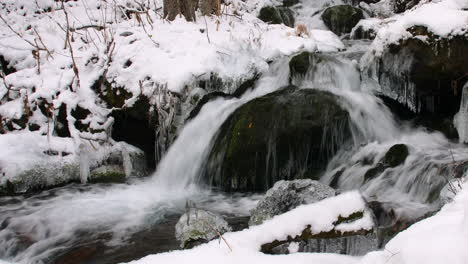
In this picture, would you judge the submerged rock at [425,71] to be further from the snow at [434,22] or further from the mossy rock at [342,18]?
the mossy rock at [342,18]

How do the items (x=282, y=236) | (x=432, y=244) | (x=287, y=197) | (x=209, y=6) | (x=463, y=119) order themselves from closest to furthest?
(x=432, y=244) < (x=282, y=236) < (x=287, y=197) < (x=463, y=119) < (x=209, y=6)

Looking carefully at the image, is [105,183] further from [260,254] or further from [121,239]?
[260,254]

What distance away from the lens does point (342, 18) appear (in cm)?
1087

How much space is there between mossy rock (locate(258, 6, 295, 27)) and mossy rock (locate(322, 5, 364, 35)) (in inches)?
41.8

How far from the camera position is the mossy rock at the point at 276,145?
4.64m

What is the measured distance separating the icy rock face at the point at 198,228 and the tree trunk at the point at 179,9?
5.55 metres

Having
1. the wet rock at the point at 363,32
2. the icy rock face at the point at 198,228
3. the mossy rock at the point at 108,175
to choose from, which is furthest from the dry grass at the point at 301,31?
the icy rock face at the point at 198,228

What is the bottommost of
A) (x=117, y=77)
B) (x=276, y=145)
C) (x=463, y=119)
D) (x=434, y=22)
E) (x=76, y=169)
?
(x=76, y=169)

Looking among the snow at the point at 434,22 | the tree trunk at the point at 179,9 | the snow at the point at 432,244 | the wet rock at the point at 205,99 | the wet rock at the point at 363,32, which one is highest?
the tree trunk at the point at 179,9

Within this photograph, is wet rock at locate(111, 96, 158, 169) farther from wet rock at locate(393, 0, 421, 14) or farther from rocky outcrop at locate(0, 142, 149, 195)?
wet rock at locate(393, 0, 421, 14)

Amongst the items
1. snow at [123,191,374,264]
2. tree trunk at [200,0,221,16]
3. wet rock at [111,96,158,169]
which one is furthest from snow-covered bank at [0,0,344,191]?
snow at [123,191,374,264]

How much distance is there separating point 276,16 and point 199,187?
7.96 m

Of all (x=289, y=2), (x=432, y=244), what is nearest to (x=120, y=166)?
(x=432, y=244)

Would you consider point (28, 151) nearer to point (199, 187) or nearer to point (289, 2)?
point (199, 187)
